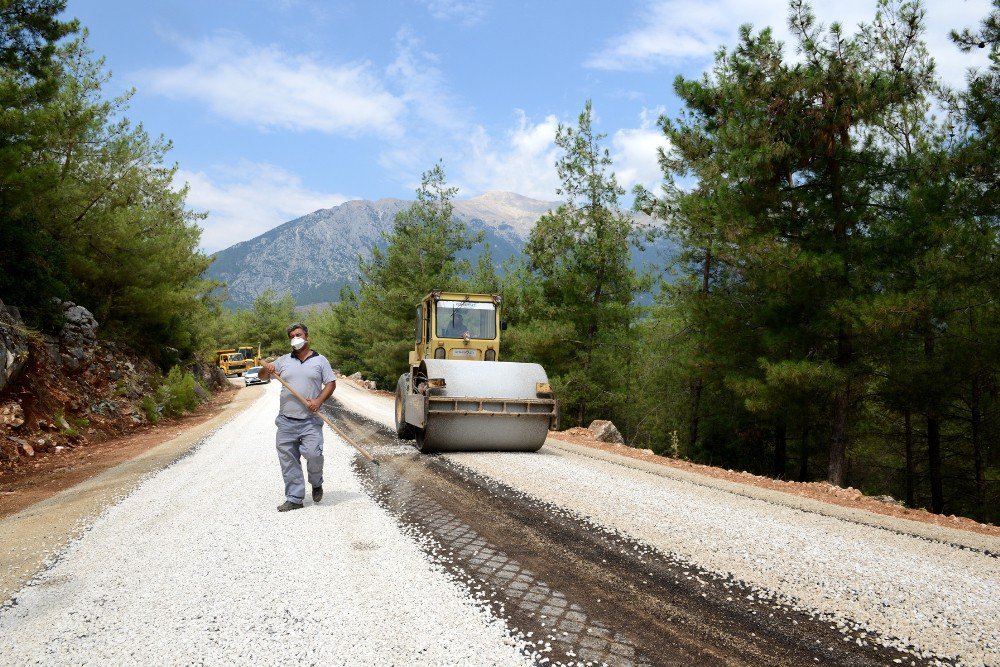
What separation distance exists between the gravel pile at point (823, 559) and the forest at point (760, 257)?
20.1 feet

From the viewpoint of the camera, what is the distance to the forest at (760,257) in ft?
35.7

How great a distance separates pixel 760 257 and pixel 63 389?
51.0 feet

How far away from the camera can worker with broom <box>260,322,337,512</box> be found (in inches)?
228

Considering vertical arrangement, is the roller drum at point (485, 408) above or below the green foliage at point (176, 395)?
above

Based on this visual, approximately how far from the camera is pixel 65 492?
745 cm

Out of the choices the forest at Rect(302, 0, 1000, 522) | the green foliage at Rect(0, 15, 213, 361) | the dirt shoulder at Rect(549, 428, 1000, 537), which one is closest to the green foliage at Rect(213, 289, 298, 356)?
the green foliage at Rect(0, 15, 213, 361)

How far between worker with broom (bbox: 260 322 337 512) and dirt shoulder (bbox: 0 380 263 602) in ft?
6.02

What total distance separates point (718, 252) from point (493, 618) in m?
11.0

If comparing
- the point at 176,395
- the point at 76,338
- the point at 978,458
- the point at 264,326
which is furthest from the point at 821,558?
the point at 264,326

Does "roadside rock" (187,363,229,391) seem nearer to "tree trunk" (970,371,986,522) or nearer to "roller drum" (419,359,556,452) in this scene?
"roller drum" (419,359,556,452)

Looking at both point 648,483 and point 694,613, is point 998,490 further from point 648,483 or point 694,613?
point 694,613

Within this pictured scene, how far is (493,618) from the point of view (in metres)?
3.23

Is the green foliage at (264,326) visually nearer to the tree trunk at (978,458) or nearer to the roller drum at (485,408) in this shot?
the roller drum at (485,408)

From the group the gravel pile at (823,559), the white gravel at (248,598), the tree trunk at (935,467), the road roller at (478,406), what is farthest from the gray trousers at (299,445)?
the tree trunk at (935,467)
